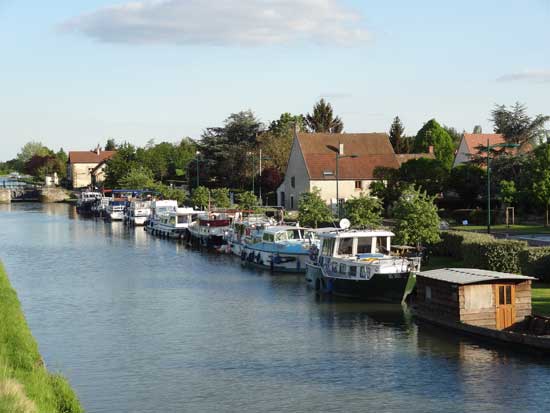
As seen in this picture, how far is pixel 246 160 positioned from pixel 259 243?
65.5 meters

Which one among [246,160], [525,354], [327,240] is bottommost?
[525,354]

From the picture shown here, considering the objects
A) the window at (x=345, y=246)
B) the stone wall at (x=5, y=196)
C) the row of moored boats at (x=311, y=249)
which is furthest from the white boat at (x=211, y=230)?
the stone wall at (x=5, y=196)

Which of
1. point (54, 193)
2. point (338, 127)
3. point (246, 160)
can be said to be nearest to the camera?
point (246, 160)

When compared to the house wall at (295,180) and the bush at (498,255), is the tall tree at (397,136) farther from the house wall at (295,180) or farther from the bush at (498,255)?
the bush at (498,255)

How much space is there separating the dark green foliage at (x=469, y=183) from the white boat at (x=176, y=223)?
27852 mm

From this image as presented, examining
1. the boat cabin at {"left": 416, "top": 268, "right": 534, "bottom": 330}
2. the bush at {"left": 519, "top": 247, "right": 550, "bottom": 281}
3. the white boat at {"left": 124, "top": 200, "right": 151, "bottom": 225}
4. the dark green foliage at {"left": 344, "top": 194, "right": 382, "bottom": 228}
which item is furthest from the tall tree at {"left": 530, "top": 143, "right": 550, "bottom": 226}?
the white boat at {"left": 124, "top": 200, "right": 151, "bottom": 225}

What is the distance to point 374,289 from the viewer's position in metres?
44.7

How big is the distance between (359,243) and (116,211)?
83312mm

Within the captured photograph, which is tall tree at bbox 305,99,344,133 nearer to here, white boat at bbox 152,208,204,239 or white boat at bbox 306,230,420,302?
white boat at bbox 152,208,204,239

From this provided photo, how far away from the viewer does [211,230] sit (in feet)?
271

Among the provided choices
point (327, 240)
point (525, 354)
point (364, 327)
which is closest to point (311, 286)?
point (327, 240)

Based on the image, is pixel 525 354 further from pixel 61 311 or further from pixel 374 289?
pixel 61 311

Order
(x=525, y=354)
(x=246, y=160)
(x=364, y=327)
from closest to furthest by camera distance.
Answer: (x=525, y=354)
(x=364, y=327)
(x=246, y=160)

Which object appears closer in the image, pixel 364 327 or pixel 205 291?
pixel 364 327
